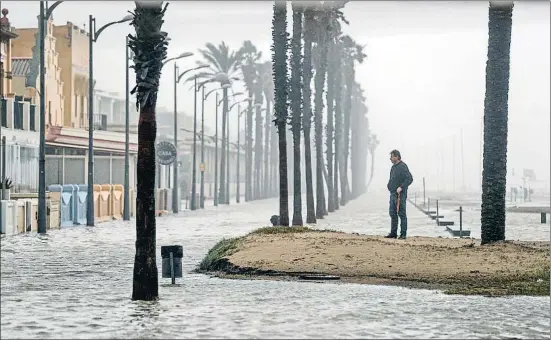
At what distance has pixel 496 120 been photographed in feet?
86.6

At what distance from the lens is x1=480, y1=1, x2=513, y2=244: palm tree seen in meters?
26.4

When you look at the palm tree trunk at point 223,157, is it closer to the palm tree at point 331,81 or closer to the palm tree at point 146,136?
the palm tree at point 331,81

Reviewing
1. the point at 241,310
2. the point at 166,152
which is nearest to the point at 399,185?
the point at 241,310

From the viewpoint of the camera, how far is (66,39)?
75875 mm

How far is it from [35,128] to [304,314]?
36.0 meters

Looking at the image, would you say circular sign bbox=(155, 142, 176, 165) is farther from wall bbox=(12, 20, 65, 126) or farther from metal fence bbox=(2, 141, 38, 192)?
metal fence bbox=(2, 141, 38, 192)

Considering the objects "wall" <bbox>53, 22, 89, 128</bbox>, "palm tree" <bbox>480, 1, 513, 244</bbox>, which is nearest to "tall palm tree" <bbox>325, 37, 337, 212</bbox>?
"wall" <bbox>53, 22, 89, 128</bbox>

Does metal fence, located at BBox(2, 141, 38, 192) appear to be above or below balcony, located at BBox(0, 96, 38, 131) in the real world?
below

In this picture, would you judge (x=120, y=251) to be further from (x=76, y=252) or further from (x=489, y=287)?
(x=489, y=287)

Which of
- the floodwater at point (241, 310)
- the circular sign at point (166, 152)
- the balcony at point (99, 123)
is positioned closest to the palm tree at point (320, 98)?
the circular sign at point (166, 152)

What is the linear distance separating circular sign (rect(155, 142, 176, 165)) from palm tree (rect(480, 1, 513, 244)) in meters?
38.4

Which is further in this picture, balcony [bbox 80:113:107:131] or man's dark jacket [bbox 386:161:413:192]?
balcony [bbox 80:113:107:131]

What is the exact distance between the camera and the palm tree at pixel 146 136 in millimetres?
17531

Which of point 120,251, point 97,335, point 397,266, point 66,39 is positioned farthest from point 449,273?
point 66,39
